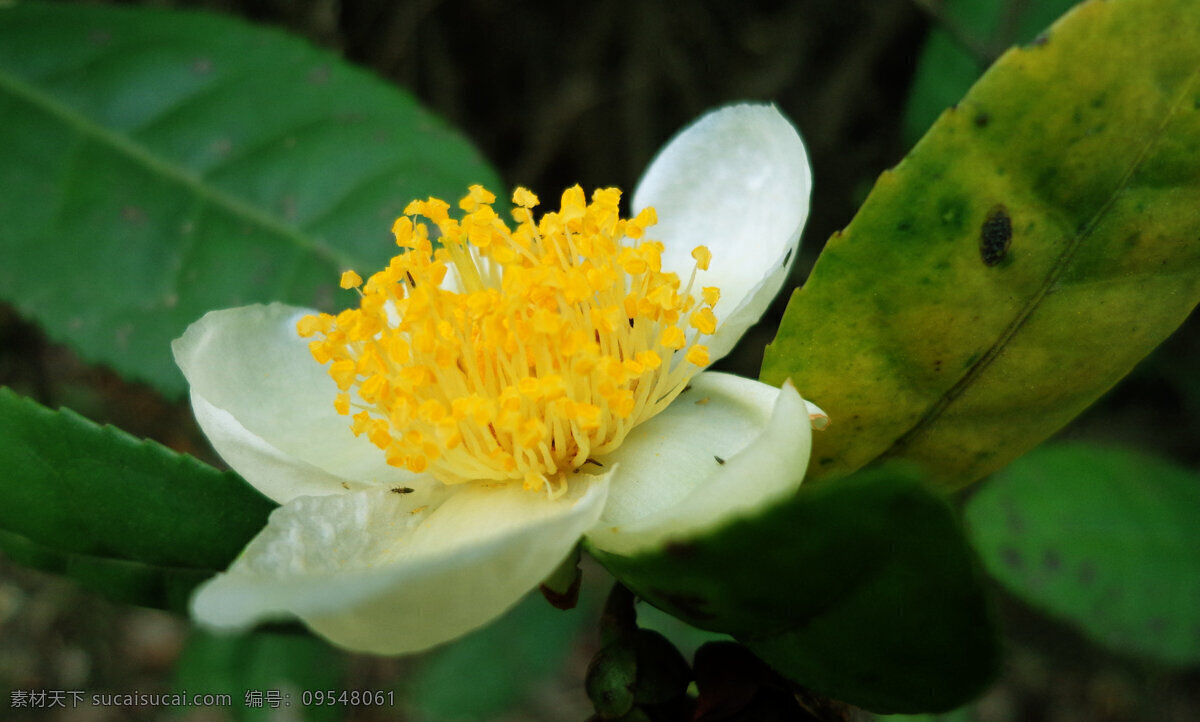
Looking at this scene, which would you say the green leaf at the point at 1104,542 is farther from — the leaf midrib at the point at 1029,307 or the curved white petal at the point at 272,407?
the curved white petal at the point at 272,407

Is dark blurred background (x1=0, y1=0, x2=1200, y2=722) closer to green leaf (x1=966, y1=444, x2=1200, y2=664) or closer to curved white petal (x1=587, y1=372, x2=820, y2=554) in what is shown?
green leaf (x1=966, y1=444, x2=1200, y2=664)

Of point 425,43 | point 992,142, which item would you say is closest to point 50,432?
point 992,142

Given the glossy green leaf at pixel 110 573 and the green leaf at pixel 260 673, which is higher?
the glossy green leaf at pixel 110 573

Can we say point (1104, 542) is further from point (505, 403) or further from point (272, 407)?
point (272, 407)

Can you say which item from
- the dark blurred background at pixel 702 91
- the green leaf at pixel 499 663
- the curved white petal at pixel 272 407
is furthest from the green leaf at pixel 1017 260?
the green leaf at pixel 499 663

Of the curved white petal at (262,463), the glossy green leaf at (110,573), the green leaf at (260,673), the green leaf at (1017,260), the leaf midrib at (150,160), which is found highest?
the green leaf at (1017,260)

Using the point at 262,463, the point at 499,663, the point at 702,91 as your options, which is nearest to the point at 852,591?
the point at 262,463

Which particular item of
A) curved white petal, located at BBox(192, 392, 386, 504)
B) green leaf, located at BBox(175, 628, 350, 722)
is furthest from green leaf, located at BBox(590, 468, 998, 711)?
green leaf, located at BBox(175, 628, 350, 722)

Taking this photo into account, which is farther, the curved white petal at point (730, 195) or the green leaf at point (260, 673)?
the green leaf at point (260, 673)
